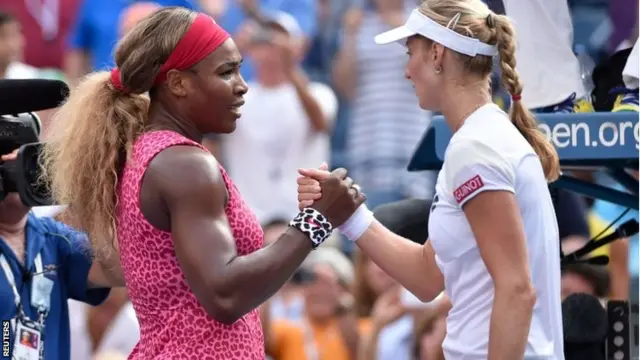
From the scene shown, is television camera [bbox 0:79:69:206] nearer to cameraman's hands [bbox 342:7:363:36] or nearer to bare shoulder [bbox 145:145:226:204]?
bare shoulder [bbox 145:145:226:204]

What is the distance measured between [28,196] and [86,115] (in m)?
0.50

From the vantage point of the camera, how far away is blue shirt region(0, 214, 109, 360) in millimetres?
4027

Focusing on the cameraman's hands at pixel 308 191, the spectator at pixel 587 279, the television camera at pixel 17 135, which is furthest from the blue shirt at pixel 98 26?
the cameraman's hands at pixel 308 191

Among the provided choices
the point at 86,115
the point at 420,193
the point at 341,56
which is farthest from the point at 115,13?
the point at 86,115

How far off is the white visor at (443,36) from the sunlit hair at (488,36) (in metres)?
0.01

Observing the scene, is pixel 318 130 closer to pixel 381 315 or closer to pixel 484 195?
pixel 381 315

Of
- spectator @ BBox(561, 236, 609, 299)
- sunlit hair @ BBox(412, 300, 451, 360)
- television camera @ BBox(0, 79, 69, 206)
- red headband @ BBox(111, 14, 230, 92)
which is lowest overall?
sunlit hair @ BBox(412, 300, 451, 360)

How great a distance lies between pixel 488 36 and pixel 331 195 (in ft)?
1.81

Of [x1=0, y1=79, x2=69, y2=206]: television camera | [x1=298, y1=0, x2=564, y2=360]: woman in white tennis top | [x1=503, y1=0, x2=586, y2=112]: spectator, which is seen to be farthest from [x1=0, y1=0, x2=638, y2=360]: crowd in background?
[x1=298, y1=0, x2=564, y2=360]: woman in white tennis top

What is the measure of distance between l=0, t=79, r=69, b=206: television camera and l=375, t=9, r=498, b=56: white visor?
1043 millimetres

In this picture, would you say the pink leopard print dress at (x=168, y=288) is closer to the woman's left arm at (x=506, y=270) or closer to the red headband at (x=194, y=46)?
the red headband at (x=194, y=46)

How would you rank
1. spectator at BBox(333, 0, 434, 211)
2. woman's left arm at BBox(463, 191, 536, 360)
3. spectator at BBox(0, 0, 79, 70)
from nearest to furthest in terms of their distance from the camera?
woman's left arm at BBox(463, 191, 536, 360) < spectator at BBox(333, 0, 434, 211) < spectator at BBox(0, 0, 79, 70)

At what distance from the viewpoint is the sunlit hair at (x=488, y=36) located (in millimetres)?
3459

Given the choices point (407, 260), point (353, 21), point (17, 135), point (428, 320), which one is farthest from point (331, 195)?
point (353, 21)
